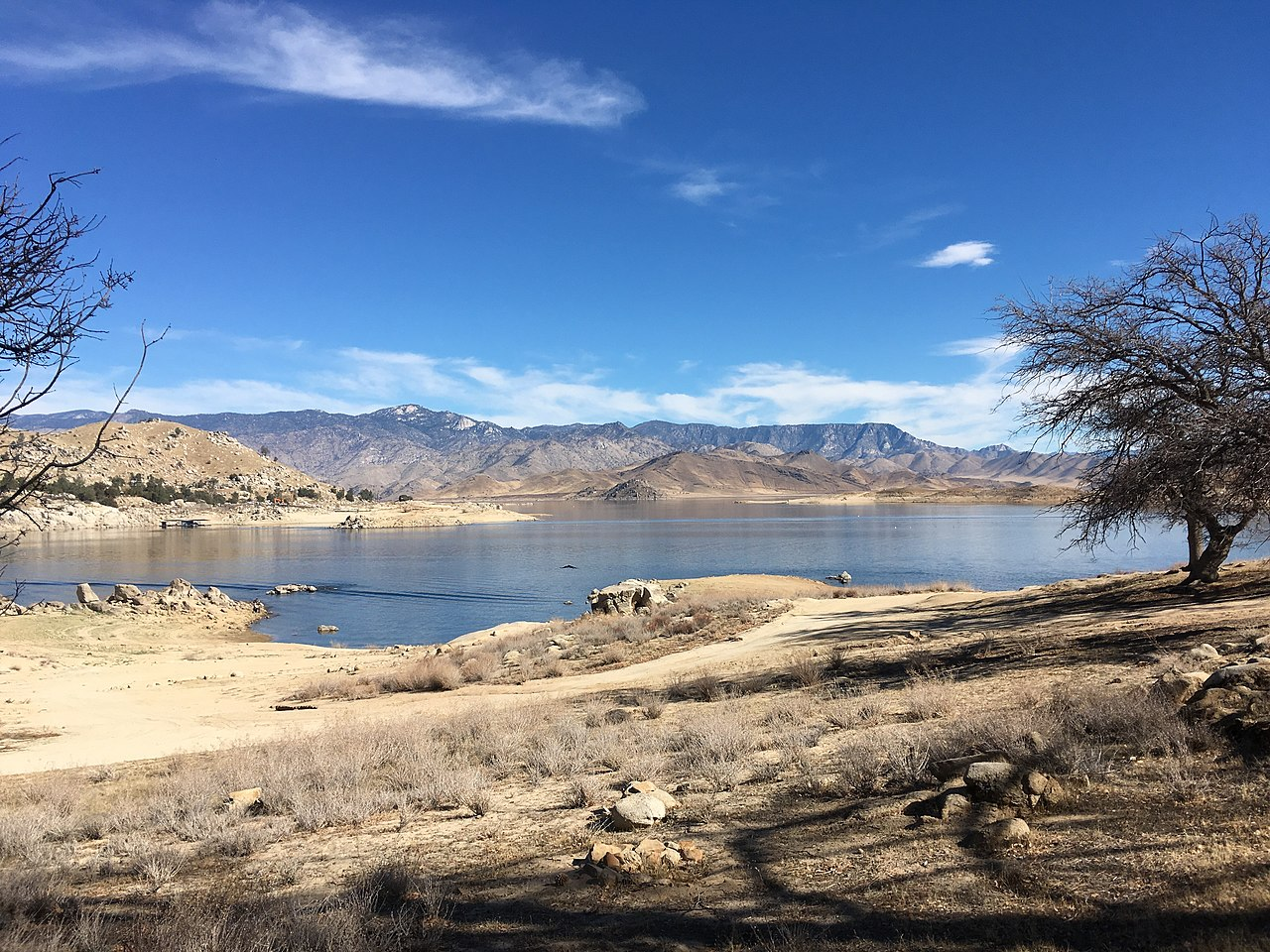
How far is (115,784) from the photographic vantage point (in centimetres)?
1062

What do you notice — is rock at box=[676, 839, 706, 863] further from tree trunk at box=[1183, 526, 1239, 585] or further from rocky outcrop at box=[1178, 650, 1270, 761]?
tree trunk at box=[1183, 526, 1239, 585]

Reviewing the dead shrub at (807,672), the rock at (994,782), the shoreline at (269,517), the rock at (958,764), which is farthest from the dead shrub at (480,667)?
the shoreline at (269,517)

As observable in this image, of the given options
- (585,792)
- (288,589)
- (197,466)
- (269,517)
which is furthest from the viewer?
(197,466)

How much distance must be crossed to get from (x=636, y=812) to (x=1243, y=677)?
18.0ft

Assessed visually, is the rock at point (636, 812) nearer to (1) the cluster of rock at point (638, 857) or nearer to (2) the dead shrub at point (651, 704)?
(1) the cluster of rock at point (638, 857)

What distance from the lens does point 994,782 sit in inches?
228

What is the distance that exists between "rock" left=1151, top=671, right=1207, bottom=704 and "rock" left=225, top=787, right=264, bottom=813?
9.30 metres

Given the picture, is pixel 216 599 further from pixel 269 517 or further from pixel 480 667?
pixel 269 517

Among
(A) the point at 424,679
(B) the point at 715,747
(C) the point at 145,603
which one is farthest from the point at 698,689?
(C) the point at 145,603

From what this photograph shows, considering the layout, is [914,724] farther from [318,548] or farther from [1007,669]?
[318,548]

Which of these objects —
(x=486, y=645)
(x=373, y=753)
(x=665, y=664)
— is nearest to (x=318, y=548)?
(x=486, y=645)

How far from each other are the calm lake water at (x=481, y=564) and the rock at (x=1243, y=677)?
2994 cm

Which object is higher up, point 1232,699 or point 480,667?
point 1232,699

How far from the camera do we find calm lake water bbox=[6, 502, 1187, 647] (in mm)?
40781
